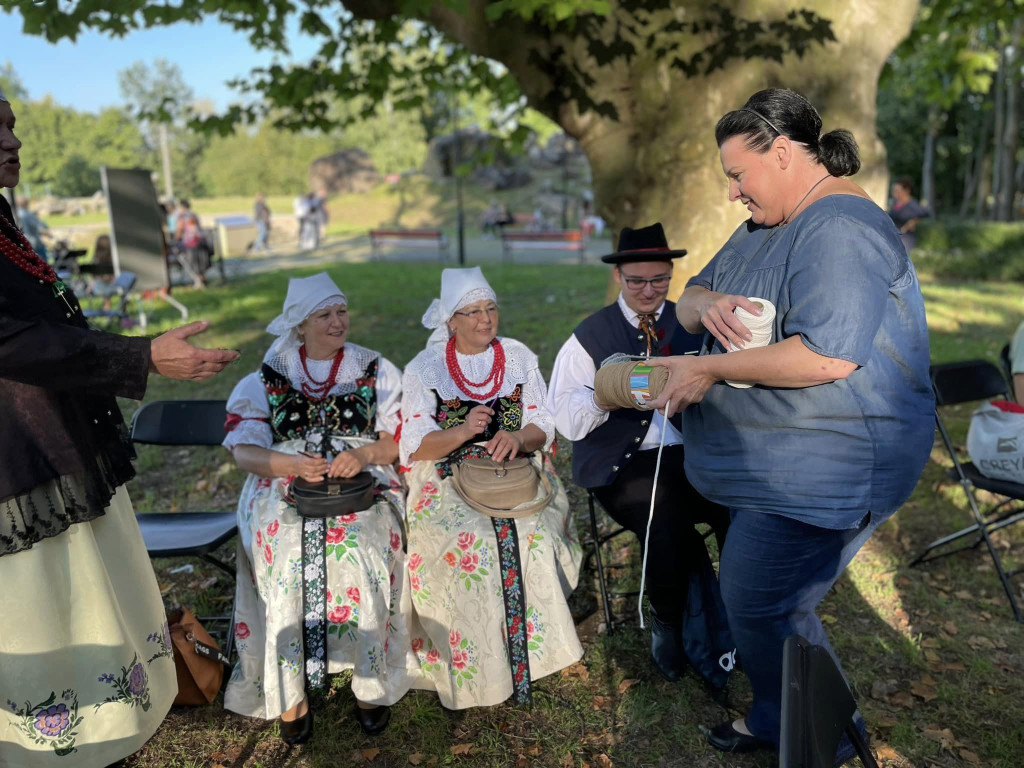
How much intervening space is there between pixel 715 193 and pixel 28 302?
457 centimetres

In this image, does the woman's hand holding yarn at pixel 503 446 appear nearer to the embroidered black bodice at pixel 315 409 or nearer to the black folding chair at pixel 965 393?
the embroidered black bodice at pixel 315 409

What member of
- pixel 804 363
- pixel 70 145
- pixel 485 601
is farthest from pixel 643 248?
pixel 70 145

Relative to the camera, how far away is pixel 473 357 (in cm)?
363

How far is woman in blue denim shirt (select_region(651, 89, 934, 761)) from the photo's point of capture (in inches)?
81.6

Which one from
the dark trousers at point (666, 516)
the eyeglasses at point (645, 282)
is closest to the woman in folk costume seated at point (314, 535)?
the dark trousers at point (666, 516)

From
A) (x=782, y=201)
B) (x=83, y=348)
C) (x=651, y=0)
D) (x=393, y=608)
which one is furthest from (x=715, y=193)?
(x=83, y=348)

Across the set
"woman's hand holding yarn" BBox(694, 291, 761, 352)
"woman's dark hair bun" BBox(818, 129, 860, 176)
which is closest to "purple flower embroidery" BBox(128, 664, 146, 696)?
"woman's hand holding yarn" BBox(694, 291, 761, 352)

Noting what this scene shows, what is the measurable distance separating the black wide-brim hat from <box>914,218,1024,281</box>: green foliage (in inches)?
661

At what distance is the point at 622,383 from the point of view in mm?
2555

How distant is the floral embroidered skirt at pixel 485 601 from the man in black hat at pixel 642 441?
1.18 feet

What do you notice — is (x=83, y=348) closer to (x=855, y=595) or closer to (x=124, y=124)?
(x=855, y=595)

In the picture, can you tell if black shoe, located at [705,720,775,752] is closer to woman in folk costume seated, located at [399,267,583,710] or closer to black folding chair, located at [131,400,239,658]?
woman in folk costume seated, located at [399,267,583,710]

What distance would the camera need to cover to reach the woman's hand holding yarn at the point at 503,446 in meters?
3.36

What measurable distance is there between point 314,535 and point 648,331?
5.75 ft
